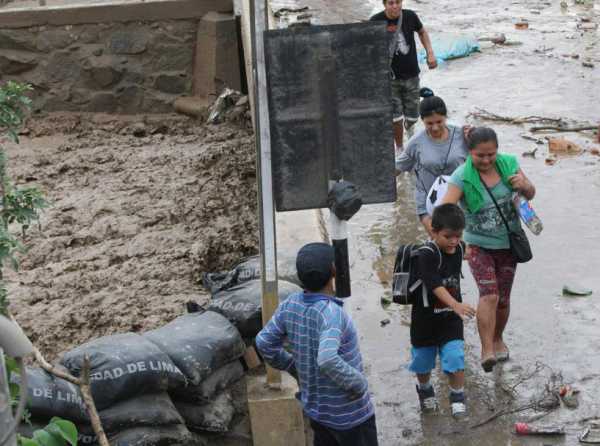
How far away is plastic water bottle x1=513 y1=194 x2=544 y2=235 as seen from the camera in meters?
5.83

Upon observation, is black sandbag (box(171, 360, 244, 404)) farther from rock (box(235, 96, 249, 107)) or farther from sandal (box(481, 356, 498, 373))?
rock (box(235, 96, 249, 107))

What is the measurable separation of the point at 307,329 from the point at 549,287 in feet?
10.3

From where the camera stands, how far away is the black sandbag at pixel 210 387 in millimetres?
5457

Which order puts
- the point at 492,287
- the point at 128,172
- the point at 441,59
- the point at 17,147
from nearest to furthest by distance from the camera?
the point at 492,287 < the point at 128,172 < the point at 17,147 < the point at 441,59

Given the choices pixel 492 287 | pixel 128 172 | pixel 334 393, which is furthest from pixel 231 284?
pixel 128 172

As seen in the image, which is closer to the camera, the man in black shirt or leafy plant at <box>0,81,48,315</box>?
leafy plant at <box>0,81,48,315</box>

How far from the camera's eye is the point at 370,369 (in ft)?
20.7

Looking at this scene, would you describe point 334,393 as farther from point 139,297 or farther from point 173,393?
point 139,297

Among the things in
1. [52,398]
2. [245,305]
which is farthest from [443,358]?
[52,398]

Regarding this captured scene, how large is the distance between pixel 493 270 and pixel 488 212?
1.11 feet

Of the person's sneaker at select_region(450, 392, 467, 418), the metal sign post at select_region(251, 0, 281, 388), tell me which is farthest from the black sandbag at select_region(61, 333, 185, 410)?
the person's sneaker at select_region(450, 392, 467, 418)

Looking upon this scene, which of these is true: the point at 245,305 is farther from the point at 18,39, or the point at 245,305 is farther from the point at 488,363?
the point at 18,39

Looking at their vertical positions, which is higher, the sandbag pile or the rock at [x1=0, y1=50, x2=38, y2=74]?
the rock at [x1=0, y1=50, x2=38, y2=74]

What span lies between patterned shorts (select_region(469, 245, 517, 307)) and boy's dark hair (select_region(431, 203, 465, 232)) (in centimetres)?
68
